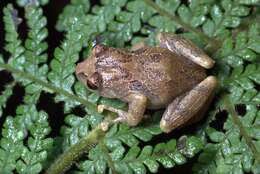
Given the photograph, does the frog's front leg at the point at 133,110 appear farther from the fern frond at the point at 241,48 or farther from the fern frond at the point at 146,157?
the fern frond at the point at 241,48

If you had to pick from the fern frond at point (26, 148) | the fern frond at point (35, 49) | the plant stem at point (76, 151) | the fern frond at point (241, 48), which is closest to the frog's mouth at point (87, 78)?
the fern frond at point (35, 49)

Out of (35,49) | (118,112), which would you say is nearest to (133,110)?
(118,112)

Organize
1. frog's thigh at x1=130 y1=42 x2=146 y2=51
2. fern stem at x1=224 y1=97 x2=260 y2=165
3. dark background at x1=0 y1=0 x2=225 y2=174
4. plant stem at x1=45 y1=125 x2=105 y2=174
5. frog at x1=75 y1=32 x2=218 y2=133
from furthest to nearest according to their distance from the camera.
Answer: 1. frog's thigh at x1=130 y1=42 x2=146 y2=51
2. dark background at x1=0 y1=0 x2=225 y2=174
3. frog at x1=75 y1=32 x2=218 y2=133
4. plant stem at x1=45 y1=125 x2=105 y2=174
5. fern stem at x1=224 y1=97 x2=260 y2=165

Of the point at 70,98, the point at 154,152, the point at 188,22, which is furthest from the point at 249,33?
the point at 70,98

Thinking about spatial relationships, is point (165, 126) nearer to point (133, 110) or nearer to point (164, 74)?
point (133, 110)

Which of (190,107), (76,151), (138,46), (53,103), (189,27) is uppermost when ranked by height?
(189,27)

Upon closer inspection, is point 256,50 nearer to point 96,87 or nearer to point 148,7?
point 148,7

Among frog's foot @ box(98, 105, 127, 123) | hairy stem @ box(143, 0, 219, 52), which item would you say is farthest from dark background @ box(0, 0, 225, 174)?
hairy stem @ box(143, 0, 219, 52)

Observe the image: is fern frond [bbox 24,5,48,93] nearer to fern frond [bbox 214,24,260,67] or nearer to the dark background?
the dark background

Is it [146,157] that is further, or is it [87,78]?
[87,78]
